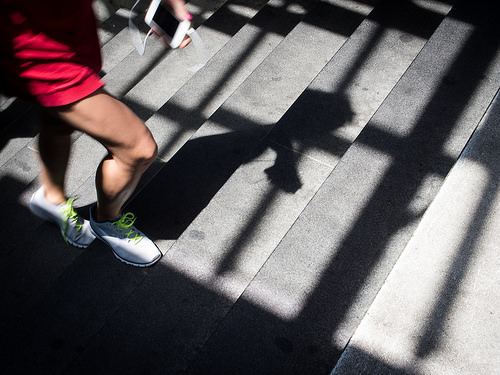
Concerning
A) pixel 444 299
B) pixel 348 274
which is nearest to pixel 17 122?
pixel 348 274

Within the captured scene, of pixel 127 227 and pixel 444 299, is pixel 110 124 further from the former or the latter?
pixel 444 299

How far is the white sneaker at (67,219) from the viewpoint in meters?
2.40

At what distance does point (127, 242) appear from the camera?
7.50 ft

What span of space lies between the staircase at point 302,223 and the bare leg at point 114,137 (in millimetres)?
439

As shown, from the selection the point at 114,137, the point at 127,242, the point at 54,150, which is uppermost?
the point at 114,137

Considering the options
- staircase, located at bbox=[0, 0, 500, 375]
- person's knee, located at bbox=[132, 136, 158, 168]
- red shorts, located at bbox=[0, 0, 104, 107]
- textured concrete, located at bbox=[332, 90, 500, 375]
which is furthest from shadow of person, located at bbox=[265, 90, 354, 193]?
red shorts, located at bbox=[0, 0, 104, 107]

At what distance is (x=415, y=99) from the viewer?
265 cm

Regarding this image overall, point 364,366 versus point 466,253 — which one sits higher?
point 466,253

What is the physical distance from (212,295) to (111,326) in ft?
1.40

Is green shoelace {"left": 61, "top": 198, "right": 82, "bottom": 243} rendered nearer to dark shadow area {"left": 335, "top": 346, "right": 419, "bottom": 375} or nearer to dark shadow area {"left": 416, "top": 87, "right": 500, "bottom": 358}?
dark shadow area {"left": 335, "top": 346, "right": 419, "bottom": 375}

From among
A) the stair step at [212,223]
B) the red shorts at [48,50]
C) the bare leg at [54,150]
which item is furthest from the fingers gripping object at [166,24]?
the stair step at [212,223]

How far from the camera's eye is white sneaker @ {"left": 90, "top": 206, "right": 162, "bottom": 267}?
2293 mm

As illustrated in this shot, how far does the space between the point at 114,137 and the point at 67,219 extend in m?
0.82

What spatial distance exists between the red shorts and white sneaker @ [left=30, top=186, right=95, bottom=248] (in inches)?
31.8
